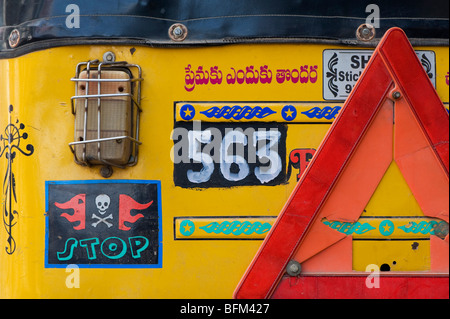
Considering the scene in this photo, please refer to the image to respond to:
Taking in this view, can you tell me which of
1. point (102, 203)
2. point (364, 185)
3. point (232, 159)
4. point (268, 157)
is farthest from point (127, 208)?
point (364, 185)

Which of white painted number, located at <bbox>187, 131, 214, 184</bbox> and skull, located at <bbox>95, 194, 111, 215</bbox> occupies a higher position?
white painted number, located at <bbox>187, 131, 214, 184</bbox>

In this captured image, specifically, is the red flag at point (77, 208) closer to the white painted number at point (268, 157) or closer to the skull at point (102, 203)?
the skull at point (102, 203)

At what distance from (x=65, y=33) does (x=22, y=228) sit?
0.78 m

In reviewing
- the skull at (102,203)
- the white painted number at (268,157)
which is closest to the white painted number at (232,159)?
the white painted number at (268,157)

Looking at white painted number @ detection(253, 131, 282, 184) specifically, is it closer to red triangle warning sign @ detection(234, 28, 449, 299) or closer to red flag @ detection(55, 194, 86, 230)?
red triangle warning sign @ detection(234, 28, 449, 299)

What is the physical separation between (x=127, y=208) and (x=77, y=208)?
0.64 ft

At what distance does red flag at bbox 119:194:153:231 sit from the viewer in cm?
242

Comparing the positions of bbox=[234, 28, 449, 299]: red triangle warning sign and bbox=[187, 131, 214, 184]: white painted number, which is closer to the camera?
bbox=[234, 28, 449, 299]: red triangle warning sign

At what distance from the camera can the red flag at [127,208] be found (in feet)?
7.93

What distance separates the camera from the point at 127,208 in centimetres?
242

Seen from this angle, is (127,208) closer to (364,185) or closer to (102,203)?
(102,203)

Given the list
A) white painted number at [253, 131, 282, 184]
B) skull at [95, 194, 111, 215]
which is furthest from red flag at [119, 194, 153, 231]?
white painted number at [253, 131, 282, 184]

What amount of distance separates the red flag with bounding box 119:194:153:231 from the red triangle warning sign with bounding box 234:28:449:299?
607 mm

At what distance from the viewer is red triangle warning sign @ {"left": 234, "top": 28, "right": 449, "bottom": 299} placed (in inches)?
77.9
